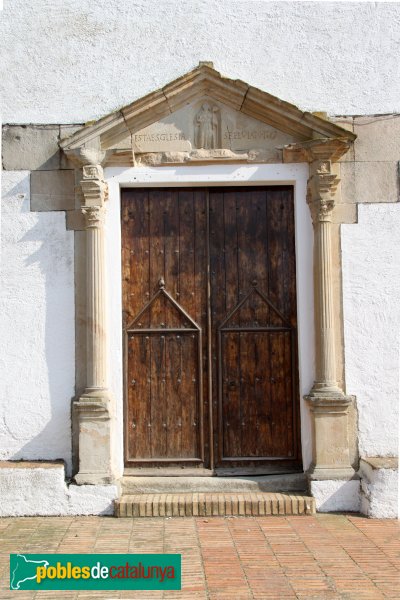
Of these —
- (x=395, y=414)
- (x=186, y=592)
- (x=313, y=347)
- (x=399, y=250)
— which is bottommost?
(x=186, y=592)

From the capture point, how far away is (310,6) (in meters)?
6.23

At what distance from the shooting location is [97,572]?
4.33 metres

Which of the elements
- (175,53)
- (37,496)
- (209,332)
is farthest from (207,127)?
(37,496)

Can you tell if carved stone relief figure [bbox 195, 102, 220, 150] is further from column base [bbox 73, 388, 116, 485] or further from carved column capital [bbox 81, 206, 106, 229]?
column base [bbox 73, 388, 116, 485]

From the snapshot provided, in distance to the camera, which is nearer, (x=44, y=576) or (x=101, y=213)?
(x=44, y=576)

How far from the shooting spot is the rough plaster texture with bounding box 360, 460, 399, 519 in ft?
18.2

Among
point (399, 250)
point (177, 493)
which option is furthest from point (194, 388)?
point (399, 250)

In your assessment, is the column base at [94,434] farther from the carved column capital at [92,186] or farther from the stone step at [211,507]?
the carved column capital at [92,186]

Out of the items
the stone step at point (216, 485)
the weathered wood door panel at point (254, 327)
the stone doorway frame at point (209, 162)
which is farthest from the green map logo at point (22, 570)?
the weathered wood door panel at point (254, 327)

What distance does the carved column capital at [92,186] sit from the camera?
595 centimetres

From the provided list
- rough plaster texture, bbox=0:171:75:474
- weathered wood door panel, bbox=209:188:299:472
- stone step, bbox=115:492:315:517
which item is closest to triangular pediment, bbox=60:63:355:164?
weathered wood door panel, bbox=209:188:299:472

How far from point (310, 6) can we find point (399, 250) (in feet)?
7.99

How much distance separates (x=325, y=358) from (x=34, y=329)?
263 centimetres

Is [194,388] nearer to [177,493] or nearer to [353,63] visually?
[177,493]
